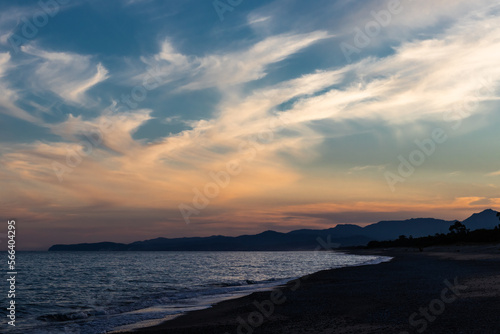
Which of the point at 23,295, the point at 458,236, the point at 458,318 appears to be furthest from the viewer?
the point at 458,236

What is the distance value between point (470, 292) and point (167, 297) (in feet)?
75.2

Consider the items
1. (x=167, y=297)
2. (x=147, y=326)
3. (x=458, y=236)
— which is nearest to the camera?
(x=147, y=326)

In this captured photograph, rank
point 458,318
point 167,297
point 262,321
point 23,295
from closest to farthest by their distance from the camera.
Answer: point 458,318 < point 262,321 < point 167,297 < point 23,295

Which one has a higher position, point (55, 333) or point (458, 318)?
point (458, 318)

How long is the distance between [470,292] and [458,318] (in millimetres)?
7710

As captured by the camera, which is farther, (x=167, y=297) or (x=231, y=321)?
(x=167, y=297)

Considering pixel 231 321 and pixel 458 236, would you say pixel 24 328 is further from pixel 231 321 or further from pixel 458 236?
pixel 458 236

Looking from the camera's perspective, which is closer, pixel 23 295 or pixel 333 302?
pixel 333 302

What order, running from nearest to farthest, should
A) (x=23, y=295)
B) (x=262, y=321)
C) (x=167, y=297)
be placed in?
(x=262, y=321) → (x=167, y=297) → (x=23, y=295)

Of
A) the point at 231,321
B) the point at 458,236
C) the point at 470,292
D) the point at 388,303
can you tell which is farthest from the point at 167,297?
the point at 458,236

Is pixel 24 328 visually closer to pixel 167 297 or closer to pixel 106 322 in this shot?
pixel 106 322

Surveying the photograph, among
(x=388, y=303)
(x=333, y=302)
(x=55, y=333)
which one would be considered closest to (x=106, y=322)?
(x=55, y=333)

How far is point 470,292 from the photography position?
68.5 ft

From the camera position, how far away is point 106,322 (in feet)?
71.8
